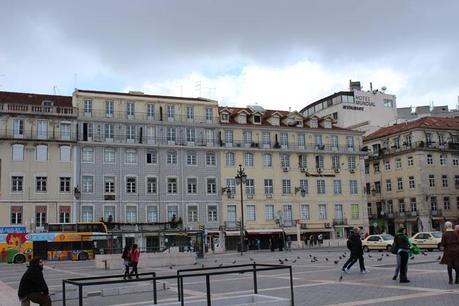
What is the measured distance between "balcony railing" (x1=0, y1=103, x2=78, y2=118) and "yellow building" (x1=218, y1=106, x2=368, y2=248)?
630 inches

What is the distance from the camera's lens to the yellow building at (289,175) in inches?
2501

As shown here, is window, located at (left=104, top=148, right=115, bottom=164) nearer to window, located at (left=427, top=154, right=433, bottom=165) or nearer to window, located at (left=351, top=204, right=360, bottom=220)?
window, located at (left=351, top=204, right=360, bottom=220)

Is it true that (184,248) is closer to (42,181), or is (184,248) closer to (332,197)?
(42,181)

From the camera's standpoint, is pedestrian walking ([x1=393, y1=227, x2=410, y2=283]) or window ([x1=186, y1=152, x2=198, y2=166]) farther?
window ([x1=186, y1=152, x2=198, y2=166])

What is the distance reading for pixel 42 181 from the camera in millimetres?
55875

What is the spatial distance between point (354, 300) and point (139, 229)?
4690cm

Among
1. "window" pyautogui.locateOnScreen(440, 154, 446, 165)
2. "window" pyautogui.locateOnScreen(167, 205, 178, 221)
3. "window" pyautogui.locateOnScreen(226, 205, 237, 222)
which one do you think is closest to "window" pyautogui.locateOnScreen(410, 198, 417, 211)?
"window" pyautogui.locateOnScreen(440, 154, 446, 165)

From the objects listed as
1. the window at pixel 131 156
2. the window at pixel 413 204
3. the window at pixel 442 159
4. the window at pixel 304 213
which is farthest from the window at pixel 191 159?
the window at pixel 442 159

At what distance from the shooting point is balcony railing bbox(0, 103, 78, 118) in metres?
55.1

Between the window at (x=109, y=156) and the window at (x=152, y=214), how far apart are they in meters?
5.95

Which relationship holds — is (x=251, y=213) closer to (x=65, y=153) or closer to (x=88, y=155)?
(x=88, y=155)

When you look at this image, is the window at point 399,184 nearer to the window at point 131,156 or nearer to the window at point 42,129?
the window at point 131,156


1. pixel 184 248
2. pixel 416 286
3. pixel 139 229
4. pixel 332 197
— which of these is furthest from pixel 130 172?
pixel 416 286

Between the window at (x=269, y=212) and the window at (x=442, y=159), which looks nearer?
the window at (x=269, y=212)
